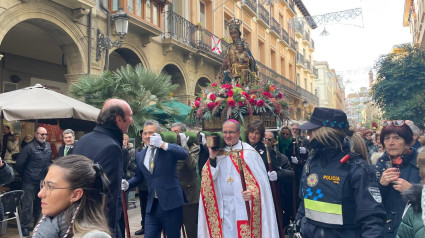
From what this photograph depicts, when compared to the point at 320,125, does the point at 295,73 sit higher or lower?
higher

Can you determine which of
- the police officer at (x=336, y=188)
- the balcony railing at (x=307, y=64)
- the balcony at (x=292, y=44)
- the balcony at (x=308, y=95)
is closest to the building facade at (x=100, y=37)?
the police officer at (x=336, y=188)

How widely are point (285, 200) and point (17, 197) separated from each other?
440cm

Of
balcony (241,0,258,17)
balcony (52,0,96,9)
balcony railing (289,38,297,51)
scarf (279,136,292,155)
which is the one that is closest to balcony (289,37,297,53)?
balcony railing (289,38,297,51)

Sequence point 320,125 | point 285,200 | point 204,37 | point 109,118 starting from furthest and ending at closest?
1. point 204,37
2. point 285,200
3. point 109,118
4. point 320,125

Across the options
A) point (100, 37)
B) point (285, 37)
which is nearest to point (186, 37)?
point (100, 37)

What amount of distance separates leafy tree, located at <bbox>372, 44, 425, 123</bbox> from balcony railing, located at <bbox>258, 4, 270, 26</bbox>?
13.4 m

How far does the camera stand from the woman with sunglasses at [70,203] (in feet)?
6.01

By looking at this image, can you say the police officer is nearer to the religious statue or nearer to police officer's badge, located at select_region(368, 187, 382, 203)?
police officer's badge, located at select_region(368, 187, 382, 203)

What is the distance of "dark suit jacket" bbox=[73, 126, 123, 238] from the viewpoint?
3145mm

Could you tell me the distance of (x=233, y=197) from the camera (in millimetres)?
4359

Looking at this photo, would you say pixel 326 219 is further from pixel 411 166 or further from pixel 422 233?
pixel 411 166

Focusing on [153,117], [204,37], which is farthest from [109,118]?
[204,37]

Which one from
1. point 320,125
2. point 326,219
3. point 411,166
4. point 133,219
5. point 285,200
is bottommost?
point 133,219

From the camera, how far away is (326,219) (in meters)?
2.80
